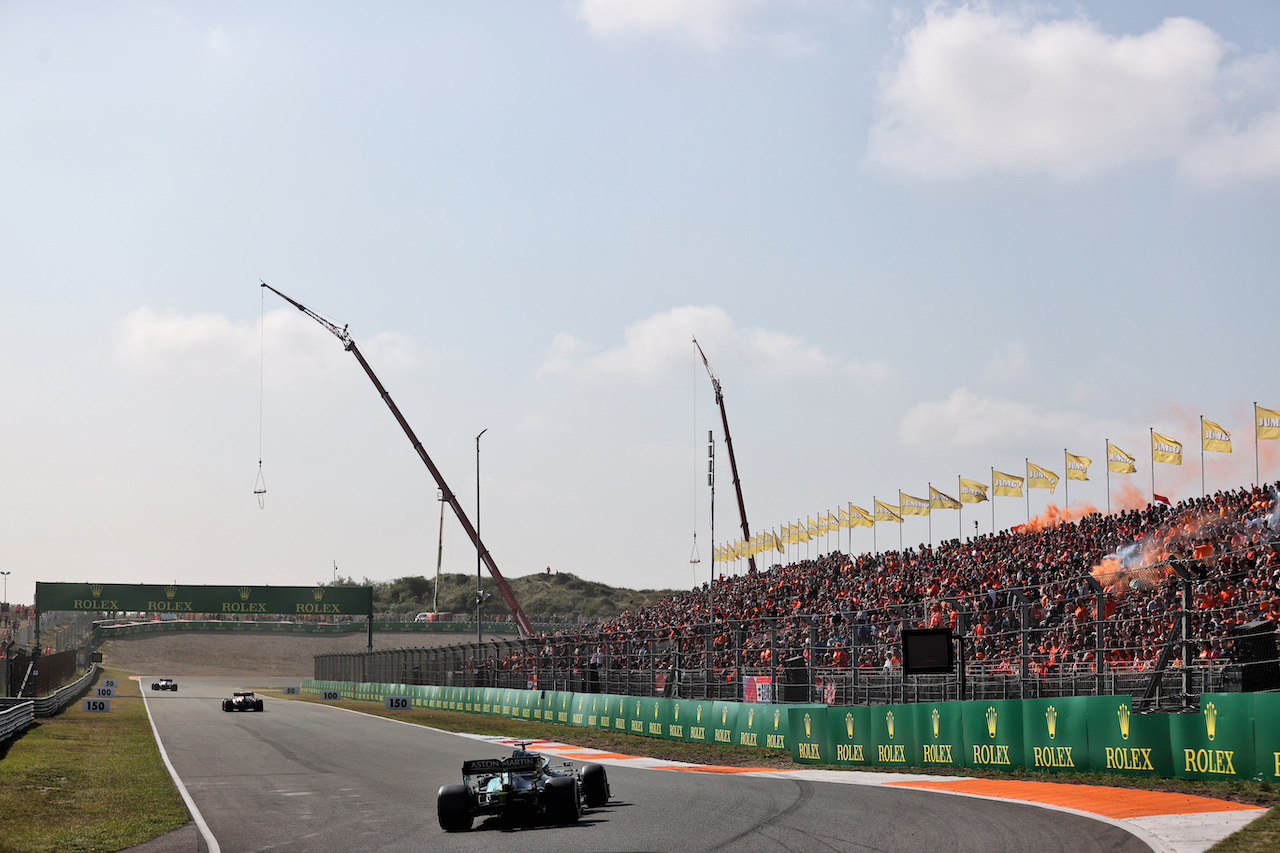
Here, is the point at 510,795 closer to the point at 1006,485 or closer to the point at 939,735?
the point at 939,735

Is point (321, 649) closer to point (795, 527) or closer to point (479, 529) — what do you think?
point (479, 529)

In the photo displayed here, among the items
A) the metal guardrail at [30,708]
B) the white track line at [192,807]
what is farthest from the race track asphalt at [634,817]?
the metal guardrail at [30,708]

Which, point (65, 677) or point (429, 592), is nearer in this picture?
point (65, 677)

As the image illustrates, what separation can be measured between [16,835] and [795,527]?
190 feet

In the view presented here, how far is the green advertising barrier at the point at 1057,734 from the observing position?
15727 mm

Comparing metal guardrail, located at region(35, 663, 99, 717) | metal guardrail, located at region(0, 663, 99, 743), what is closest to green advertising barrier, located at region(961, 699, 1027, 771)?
metal guardrail, located at region(0, 663, 99, 743)

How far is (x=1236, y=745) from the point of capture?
1330cm

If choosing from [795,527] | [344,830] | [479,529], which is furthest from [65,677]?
[344,830]

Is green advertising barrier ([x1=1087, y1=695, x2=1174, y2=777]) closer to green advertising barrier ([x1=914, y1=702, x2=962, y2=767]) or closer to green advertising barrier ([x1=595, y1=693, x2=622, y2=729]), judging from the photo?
green advertising barrier ([x1=914, y1=702, x2=962, y2=767])

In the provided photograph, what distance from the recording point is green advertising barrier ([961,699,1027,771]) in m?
16.9

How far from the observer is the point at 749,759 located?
22719 millimetres

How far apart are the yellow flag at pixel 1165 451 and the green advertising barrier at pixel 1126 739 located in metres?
28.7

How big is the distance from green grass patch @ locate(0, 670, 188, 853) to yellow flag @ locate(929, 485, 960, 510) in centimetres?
3638

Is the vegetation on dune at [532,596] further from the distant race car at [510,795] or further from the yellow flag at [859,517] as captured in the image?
the distant race car at [510,795]
